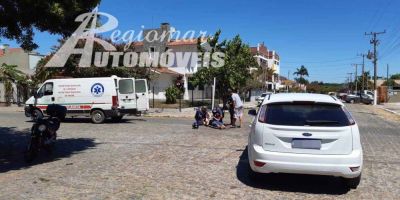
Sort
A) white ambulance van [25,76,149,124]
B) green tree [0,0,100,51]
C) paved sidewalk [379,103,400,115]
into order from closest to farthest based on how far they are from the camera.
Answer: green tree [0,0,100,51] < white ambulance van [25,76,149,124] < paved sidewalk [379,103,400,115]

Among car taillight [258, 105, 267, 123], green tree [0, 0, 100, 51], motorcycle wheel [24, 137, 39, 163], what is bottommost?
motorcycle wheel [24, 137, 39, 163]

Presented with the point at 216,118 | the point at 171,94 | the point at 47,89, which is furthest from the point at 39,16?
the point at 171,94

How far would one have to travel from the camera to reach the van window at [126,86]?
19.6 m

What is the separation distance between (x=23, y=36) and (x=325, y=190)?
7.03 m

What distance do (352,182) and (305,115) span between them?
1360 mm

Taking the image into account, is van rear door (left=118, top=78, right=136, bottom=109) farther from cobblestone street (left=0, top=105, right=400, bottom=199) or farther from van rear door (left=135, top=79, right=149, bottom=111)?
A: cobblestone street (left=0, top=105, right=400, bottom=199)

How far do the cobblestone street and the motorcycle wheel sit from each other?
0.17 metres

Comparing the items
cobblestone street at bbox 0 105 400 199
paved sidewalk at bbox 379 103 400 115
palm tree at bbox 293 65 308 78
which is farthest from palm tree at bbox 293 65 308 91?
cobblestone street at bbox 0 105 400 199

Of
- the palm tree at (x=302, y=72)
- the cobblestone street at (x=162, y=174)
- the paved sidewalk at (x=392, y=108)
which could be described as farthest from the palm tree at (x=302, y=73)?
the cobblestone street at (x=162, y=174)

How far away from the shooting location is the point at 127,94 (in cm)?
1969

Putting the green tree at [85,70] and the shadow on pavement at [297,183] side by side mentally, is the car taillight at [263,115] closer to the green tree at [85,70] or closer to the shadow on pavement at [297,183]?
the shadow on pavement at [297,183]

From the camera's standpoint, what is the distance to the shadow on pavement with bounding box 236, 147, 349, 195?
708 cm

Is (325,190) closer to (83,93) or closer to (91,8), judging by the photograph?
(91,8)

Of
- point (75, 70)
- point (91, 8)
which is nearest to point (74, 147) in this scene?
point (91, 8)
